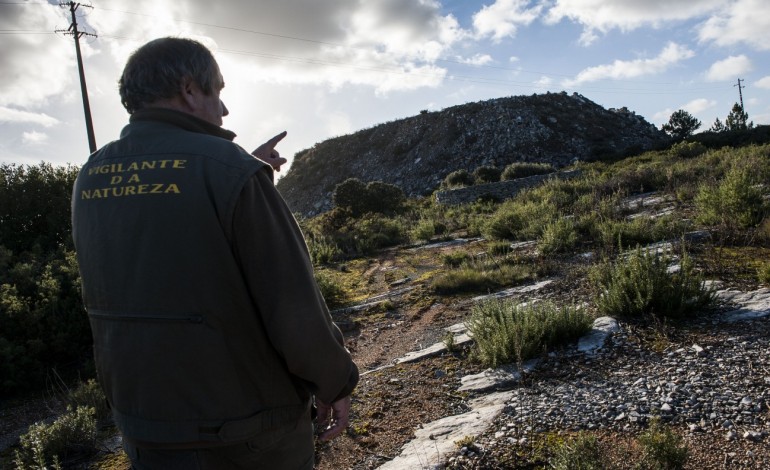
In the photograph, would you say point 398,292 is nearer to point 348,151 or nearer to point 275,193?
point 275,193

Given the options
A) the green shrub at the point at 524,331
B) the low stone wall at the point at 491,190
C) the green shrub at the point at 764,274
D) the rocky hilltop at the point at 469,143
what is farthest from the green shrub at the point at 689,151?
the green shrub at the point at 524,331

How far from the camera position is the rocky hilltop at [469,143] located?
35.7 metres

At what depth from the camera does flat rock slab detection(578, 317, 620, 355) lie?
13.3 feet

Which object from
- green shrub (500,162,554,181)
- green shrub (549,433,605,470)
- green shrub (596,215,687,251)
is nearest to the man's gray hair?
green shrub (549,433,605,470)

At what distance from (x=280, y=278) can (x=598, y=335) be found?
3449mm

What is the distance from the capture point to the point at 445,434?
3256 millimetres

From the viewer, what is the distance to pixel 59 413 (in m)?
4.98

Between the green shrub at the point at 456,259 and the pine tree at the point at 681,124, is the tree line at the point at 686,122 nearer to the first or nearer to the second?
the pine tree at the point at 681,124

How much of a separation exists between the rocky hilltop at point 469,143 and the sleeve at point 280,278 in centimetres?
3087

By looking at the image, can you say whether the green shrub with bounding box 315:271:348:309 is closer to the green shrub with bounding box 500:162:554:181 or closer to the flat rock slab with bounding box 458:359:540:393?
the flat rock slab with bounding box 458:359:540:393

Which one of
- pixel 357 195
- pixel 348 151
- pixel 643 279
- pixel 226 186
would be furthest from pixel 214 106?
pixel 348 151

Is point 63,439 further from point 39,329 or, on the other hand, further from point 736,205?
point 736,205

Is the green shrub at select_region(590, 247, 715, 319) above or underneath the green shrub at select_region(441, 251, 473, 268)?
underneath

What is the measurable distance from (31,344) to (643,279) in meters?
6.51
